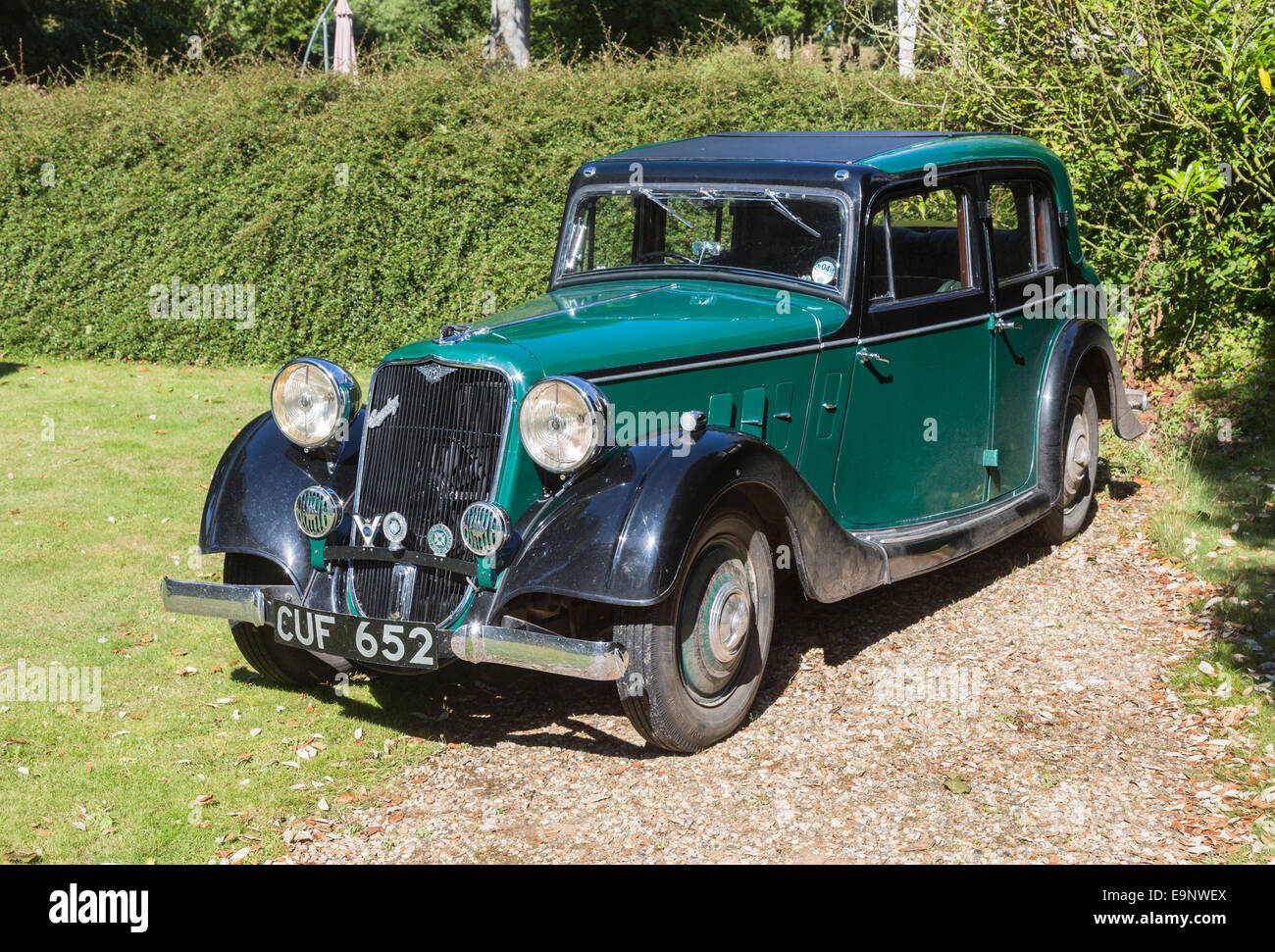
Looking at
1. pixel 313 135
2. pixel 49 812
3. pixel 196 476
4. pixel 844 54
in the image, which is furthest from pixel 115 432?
pixel 844 54

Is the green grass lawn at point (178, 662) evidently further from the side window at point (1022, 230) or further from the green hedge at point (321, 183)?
the green hedge at point (321, 183)

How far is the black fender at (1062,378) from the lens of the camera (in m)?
6.22

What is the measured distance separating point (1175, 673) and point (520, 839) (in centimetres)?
293

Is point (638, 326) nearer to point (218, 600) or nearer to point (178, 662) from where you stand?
point (218, 600)

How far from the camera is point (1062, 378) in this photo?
6242mm

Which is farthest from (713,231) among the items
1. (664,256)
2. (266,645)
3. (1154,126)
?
(1154,126)

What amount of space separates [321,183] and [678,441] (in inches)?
325

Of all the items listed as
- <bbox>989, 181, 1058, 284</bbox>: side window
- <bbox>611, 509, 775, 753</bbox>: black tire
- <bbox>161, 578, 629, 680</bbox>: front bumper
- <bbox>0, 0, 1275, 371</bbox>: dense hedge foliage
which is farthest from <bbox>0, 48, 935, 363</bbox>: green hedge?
<bbox>161, 578, 629, 680</bbox>: front bumper

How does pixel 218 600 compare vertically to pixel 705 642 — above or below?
above

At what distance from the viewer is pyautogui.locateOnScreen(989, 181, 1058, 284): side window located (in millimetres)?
6051

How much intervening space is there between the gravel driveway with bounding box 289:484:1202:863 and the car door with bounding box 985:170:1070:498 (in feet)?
2.60

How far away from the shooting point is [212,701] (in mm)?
4875

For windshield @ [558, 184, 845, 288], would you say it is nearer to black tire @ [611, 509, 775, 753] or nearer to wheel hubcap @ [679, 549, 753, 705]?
black tire @ [611, 509, 775, 753]

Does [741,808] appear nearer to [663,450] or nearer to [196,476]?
[663,450]
